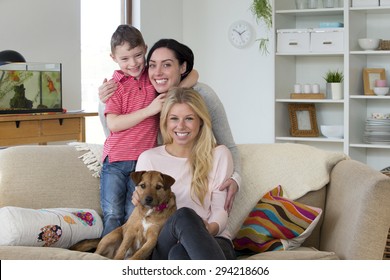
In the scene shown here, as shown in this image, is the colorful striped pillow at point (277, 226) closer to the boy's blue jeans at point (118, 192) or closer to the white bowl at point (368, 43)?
the boy's blue jeans at point (118, 192)

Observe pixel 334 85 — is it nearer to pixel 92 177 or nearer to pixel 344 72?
pixel 344 72

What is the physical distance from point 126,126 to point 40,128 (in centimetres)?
201

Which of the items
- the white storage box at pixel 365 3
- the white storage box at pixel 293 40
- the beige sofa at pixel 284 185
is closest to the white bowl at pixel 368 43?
the white storage box at pixel 365 3

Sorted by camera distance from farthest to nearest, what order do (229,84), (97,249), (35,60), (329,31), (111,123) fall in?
(229,84)
(329,31)
(35,60)
(111,123)
(97,249)

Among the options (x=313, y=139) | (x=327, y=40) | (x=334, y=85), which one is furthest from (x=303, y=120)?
(x=327, y=40)

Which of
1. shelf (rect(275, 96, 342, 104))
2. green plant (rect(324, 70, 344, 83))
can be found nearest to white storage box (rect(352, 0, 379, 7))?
green plant (rect(324, 70, 344, 83))

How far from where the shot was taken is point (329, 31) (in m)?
5.81

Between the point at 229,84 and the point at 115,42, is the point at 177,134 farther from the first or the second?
the point at 229,84

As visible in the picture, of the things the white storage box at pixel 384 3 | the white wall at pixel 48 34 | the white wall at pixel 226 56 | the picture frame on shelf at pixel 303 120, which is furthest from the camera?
the white wall at pixel 226 56

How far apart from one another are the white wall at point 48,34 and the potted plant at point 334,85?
6.70 feet

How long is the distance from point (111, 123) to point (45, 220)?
0.46 metres

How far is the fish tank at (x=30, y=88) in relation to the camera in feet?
14.8

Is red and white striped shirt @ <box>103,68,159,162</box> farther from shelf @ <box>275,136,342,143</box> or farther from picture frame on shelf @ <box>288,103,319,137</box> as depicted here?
picture frame on shelf @ <box>288,103,319,137</box>

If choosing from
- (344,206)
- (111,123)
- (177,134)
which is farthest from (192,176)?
(344,206)
